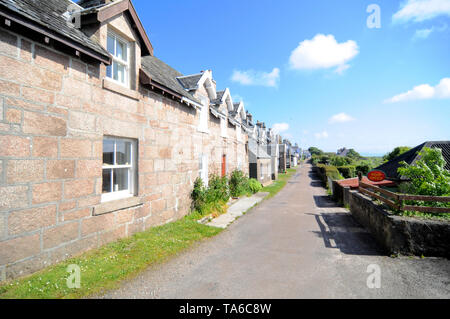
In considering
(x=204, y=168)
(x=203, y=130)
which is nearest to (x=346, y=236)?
(x=204, y=168)

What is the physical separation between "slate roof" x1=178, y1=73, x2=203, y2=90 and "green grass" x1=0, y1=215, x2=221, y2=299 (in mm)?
7491

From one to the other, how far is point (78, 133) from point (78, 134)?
0.03 meters

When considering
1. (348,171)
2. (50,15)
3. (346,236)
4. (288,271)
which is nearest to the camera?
(288,271)

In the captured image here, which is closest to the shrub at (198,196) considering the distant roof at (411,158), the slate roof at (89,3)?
the slate roof at (89,3)

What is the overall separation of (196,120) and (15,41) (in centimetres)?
705

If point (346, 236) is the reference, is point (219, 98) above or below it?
above

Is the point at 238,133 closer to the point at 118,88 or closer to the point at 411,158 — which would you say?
the point at 411,158

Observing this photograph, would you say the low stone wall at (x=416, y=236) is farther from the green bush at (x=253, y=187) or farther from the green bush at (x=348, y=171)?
the green bush at (x=348, y=171)

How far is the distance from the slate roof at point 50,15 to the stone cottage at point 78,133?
4cm

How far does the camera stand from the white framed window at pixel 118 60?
6.64m

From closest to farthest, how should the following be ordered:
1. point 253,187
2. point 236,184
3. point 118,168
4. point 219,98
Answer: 1. point 118,168
2. point 219,98
3. point 236,184
4. point 253,187

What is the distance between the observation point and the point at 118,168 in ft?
22.1

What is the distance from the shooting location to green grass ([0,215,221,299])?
3.85 m
